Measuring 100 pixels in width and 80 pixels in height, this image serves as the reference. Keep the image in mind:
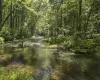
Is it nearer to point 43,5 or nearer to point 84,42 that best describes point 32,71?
point 84,42

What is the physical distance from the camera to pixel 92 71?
13336 mm

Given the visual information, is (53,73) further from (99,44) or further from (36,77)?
(99,44)

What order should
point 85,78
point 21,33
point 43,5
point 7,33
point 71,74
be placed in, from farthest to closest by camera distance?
point 43,5, point 21,33, point 7,33, point 71,74, point 85,78

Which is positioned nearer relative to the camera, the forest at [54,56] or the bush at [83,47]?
the forest at [54,56]

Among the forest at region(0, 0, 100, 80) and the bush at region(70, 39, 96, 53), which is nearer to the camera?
the forest at region(0, 0, 100, 80)

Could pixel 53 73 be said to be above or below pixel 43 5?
below

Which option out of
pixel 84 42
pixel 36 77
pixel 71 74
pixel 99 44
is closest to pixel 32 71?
pixel 36 77

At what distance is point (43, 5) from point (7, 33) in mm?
22557

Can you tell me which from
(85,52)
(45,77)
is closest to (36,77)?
(45,77)

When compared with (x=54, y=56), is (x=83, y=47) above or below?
above

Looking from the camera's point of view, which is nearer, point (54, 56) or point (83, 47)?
point (54, 56)

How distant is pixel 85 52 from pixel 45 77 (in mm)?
10936

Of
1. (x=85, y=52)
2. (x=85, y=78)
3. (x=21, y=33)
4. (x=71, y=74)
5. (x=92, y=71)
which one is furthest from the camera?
(x=21, y=33)

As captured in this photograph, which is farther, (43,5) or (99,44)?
(43,5)
